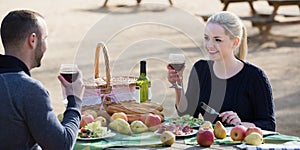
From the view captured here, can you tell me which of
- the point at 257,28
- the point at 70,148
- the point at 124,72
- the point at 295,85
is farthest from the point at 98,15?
the point at 70,148

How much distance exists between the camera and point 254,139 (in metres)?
3.49

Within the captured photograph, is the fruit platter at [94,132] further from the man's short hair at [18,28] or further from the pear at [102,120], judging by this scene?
the man's short hair at [18,28]

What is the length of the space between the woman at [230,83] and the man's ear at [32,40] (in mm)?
1261

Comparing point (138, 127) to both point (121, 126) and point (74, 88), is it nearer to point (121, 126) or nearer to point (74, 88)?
point (121, 126)

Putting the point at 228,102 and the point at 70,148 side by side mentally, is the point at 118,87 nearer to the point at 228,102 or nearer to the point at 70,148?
the point at 228,102

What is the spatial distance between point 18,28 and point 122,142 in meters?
0.87

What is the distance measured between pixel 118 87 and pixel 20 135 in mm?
1265

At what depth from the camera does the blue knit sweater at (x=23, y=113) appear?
3023mm

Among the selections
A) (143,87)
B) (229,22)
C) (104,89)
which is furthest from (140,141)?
(229,22)

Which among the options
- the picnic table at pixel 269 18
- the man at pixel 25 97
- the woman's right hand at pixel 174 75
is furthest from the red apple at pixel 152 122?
the picnic table at pixel 269 18

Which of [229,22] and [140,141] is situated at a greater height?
[229,22]

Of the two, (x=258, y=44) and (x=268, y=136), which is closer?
(x=268, y=136)

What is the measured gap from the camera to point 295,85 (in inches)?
356

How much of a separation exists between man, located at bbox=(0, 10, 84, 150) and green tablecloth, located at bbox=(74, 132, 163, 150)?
38 cm
